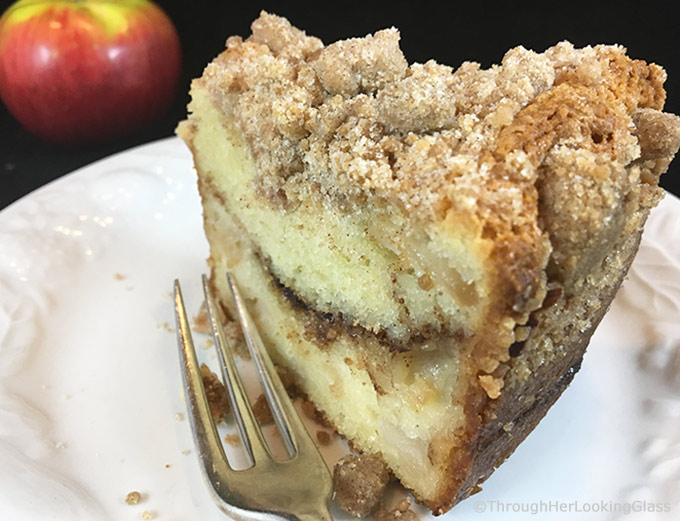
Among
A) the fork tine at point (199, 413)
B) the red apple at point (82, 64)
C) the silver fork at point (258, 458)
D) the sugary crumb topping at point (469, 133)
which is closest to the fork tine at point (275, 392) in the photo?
the silver fork at point (258, 458)

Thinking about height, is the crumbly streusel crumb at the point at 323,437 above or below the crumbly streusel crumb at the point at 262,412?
below

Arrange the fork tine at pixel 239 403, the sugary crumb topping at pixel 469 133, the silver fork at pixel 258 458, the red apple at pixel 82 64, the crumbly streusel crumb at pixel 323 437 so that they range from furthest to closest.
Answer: the red apple at pixel 82 64
the crumbly streusel crumb at pixel 323 437
the fork tine at pixel 239 403
the silver fork at pixel 258 458
the sugary crumb topping at pixel 469 133

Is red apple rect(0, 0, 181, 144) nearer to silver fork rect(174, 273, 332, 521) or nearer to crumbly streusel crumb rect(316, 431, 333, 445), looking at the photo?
silver fork rect(174, 273, 332, 521)

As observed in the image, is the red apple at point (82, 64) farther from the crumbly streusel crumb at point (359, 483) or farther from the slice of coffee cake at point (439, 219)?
the crumbly streusel crumb at point (359, 483)

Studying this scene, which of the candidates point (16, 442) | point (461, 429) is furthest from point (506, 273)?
point (16, 442)

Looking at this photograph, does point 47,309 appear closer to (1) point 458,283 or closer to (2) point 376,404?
(2) point 376,404
